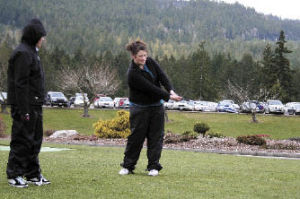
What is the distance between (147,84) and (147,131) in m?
0.84

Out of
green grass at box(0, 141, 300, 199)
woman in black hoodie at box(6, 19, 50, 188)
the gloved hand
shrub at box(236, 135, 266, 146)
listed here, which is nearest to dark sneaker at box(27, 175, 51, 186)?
woman in black hoodie at box(6, 19, 50, 188)

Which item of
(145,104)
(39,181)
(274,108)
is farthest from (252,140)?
(274,108)

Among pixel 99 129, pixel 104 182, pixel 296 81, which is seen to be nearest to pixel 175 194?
pixel 104 182

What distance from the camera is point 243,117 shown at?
52625mm

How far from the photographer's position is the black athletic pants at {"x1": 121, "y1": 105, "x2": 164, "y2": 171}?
811 cm

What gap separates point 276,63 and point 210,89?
19109 mm

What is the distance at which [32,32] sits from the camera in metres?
6.78

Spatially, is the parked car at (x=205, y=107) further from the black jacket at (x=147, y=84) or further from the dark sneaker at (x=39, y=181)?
the dark sneaker at (x=39, y=181)

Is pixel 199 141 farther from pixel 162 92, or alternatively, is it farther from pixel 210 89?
pixel 210 89

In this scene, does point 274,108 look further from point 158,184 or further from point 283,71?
point 158,184

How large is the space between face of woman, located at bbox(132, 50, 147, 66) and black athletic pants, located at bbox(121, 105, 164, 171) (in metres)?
0.71

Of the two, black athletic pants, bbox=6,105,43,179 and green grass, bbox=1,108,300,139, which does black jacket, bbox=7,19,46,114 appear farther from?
green grass, bbox=1,108,300,139

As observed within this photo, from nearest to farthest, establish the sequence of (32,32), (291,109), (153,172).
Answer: (32,32), (153,172), (291,109)

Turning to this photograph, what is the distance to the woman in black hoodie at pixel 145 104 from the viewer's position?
794 centimetres
